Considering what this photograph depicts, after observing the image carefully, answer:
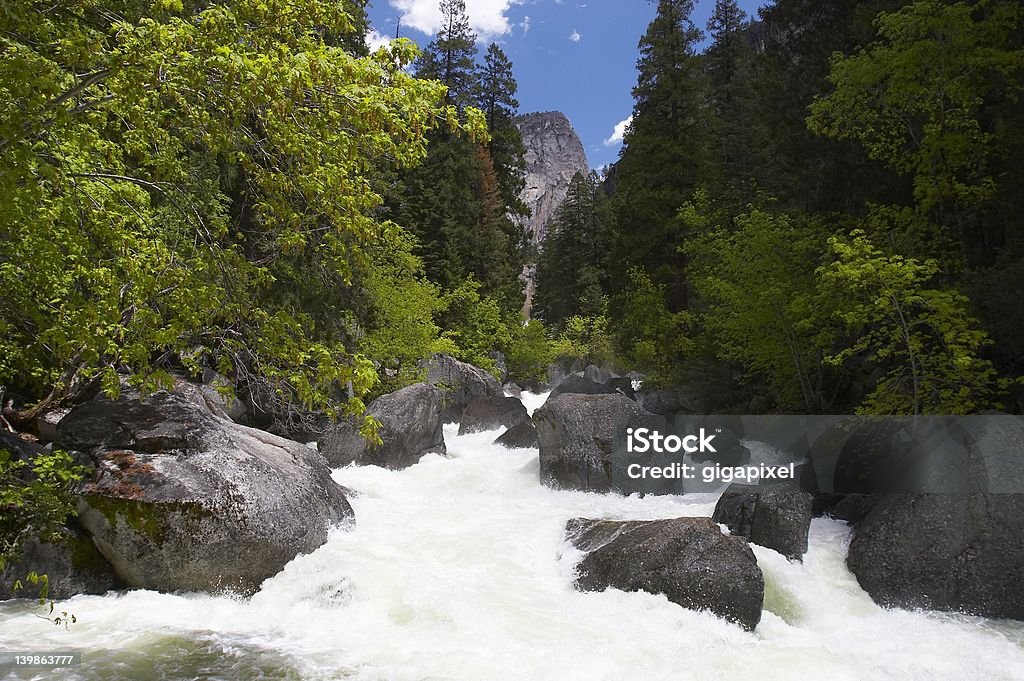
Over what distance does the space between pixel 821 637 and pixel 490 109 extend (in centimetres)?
3958

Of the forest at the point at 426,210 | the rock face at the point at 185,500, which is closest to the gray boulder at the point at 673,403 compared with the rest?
the forest at the point at 426,210

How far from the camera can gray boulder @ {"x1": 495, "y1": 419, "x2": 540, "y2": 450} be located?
15680 mm

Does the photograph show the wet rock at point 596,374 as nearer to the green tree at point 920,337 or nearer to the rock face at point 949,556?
the green tree at point 920,337

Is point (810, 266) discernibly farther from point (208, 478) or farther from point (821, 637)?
point (208, 478)

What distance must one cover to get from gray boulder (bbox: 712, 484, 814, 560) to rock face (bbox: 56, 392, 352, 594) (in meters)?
5.43

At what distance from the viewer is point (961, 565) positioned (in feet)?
23.5

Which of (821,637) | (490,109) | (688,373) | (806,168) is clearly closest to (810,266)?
(806,168)

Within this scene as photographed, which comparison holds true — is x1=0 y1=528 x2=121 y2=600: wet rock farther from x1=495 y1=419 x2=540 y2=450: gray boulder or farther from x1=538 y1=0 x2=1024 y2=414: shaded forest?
x1=495 y1=419 x2=540 y2=450: gray boulder

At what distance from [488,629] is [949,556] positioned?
5.31 m

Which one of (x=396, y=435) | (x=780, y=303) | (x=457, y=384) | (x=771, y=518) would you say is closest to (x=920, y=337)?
(x=780, y=303)

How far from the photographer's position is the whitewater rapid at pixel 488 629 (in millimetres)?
5516

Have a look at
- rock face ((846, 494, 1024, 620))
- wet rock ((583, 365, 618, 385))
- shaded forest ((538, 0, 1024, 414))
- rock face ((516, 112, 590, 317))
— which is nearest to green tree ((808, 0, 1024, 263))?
shaded forest ((538, 0, 1024, 414))

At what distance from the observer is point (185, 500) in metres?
7.02

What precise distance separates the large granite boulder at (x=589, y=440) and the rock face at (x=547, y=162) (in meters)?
72.6
